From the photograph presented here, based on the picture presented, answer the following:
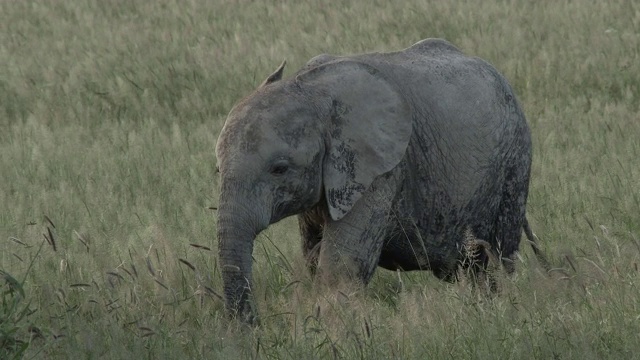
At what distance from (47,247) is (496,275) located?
8.99 ft

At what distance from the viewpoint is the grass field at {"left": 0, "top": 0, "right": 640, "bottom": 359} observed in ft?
18.2

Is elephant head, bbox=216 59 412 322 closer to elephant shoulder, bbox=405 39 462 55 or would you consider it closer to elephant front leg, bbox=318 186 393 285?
elephant front leg, bbox=318 186 393 285

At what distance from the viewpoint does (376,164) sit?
247 inches

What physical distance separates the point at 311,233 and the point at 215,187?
3168 mm

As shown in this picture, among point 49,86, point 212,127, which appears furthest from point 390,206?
point 49,86

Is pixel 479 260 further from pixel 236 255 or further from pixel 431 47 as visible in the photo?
pixel 236 255

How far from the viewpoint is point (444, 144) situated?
267 inches

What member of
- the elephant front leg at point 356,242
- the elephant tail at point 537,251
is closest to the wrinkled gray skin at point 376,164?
the elephant front leg at point 356,242

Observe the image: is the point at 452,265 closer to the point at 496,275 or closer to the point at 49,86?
the point at 496,275

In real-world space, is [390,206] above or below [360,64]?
below

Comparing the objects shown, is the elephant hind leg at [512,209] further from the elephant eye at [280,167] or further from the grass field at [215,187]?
the elephant eye at [280,167]

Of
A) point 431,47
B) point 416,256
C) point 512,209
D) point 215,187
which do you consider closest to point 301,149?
point 416,256

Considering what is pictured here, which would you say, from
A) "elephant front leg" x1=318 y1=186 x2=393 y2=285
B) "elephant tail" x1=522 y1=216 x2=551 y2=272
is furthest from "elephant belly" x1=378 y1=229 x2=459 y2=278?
"elephant tail" x1=522 y1=216 x2=551 y2=272

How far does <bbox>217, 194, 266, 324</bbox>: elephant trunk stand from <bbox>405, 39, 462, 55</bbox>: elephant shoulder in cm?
180
